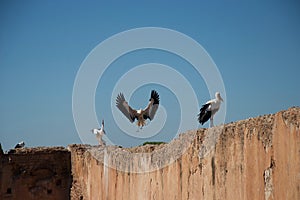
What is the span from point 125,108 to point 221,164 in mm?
5670

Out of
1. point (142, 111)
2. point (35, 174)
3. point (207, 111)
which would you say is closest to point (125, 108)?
point (142, 111)

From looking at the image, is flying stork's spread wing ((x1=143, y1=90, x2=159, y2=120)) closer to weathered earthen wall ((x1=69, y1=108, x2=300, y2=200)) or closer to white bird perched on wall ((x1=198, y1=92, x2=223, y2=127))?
weathered earthen wall ((x1=69, y1=108, x2=300, y2=200))

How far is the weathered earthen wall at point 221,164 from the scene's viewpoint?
4719 millimetres

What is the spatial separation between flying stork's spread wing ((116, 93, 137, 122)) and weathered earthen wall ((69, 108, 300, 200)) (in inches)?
51.9

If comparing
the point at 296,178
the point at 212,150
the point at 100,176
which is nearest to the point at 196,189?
the point at 212,150

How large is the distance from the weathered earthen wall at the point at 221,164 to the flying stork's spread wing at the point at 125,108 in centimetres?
132

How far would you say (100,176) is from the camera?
1125 centimetres

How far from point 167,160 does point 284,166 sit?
10.3ft

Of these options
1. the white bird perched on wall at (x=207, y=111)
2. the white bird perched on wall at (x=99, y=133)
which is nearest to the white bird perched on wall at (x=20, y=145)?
the white bird perched on wall at (x=99, y=133)

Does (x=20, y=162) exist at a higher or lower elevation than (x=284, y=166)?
higher

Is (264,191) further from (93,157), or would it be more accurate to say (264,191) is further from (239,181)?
(93,157)

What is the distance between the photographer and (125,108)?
11461 mm

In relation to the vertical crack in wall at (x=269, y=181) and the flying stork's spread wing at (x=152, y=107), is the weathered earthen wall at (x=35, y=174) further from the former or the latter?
the vertical crack in wall at (x=269, y=181)

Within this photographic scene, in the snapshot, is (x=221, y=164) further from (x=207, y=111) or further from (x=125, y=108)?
(x=125, y=108)
